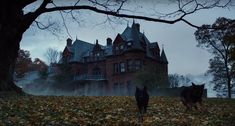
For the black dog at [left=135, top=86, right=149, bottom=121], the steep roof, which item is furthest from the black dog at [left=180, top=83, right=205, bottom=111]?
the steep roof

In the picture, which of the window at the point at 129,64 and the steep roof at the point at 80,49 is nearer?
the window at the point at 129,64

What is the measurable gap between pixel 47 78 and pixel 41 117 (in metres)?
67.3

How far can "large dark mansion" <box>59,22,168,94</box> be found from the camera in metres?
68.6

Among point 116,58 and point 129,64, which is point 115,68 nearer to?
point 116,58

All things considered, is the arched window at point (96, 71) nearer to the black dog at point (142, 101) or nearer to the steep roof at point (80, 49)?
the steep roof at point (80, 49)

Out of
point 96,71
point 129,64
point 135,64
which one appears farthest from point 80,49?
point 135,64

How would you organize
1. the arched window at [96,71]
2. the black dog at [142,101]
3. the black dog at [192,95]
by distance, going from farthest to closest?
the arched window at [96,71] → the black dog at [192,95] → the black dog at [142,101]

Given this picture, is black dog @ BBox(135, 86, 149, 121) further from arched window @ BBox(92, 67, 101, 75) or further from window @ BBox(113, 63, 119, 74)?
arched window @ BBox(92, 67, 101, 75)

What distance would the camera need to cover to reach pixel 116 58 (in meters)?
71.9

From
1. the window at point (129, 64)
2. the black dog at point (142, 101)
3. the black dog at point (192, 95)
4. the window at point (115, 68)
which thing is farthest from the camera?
the window at point (115, 68)

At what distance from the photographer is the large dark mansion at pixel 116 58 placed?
225 feet

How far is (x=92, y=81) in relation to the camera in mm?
74062

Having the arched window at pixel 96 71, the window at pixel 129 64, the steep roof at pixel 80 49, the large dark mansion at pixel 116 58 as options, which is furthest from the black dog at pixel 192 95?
the steep roof at pixel 80 49

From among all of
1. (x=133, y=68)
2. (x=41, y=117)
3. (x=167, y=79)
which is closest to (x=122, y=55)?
(x=133, y=68)
